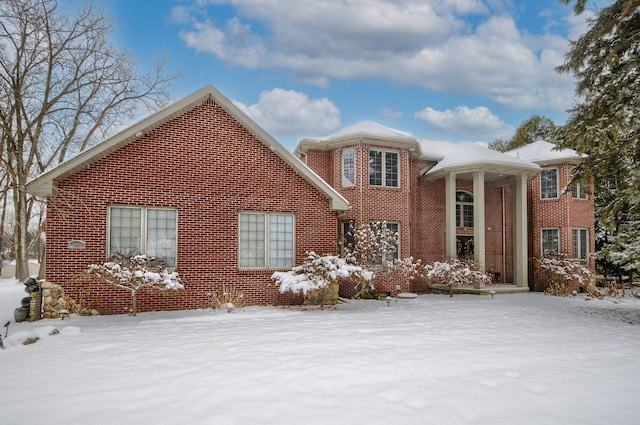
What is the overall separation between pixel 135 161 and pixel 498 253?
1611cm

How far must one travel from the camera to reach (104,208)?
10.0 meters

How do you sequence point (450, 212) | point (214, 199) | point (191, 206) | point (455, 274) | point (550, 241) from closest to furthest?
point (191, 206)
point (214, 199)
point (455, 274)
point (450, 212)
point (550, 241)

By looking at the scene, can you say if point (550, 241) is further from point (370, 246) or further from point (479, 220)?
point (370, 246)

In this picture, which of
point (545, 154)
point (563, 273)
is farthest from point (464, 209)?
point (563, 273)

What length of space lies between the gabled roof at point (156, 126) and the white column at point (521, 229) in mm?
8927

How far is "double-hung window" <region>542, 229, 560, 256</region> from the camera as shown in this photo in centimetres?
1762

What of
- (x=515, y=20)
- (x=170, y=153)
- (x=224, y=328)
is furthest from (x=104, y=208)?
(x=515, y=20)

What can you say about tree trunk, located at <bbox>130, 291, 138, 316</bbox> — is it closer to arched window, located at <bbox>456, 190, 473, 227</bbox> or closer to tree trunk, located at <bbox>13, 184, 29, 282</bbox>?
tree trunk, located at <bbox>13, 184, 29, 282</bbox>

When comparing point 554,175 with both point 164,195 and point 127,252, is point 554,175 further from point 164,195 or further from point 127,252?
point 127,252

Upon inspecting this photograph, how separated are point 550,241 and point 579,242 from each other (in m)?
1.24

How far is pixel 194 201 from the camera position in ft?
35.5

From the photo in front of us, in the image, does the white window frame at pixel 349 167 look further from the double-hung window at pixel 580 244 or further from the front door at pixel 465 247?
→ the double-hung window at pixel 580 244

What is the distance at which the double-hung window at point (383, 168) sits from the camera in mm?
15367

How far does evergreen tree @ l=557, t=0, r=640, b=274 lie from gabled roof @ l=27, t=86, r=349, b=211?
652cm
